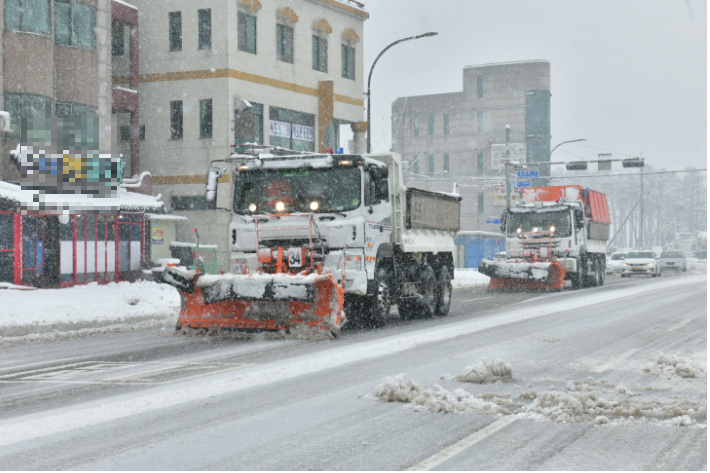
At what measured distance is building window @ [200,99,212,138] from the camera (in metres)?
38.1

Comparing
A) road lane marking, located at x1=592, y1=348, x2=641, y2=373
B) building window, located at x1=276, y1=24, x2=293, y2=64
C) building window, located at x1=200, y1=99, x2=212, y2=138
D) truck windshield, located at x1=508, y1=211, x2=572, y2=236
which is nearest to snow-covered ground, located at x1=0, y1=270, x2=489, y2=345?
road lane marking, located at x1=592, y1=348, x2=641, y2=373

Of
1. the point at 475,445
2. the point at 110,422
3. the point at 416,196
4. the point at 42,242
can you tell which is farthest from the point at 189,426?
the point at 42,242

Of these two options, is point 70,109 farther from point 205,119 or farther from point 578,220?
point 578,220

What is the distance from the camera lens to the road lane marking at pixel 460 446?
19.2ft

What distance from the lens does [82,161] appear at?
26.0m

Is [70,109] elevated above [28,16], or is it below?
below

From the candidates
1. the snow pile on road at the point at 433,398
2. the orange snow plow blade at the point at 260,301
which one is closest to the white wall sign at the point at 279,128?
the orange snow plow blade at the point at 260,301

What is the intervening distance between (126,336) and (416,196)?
19.4 ft

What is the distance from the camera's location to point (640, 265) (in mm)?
46406

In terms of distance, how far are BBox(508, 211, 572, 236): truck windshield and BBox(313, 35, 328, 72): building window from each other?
50.4ft

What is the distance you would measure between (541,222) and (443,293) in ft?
41.2

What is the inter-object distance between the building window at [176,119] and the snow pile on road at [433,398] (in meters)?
31.6

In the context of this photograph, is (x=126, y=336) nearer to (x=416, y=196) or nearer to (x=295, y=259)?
(x=295, y=259)

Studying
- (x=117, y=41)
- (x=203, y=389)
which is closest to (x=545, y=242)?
(x=117, y=41)
